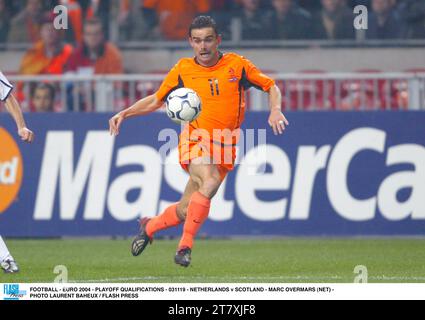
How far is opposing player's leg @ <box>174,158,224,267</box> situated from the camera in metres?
11.2

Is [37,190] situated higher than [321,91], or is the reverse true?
[321,91]

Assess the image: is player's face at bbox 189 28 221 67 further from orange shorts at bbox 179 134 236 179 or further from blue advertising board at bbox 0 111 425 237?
blue advertising board at bbox 0 111 425 237

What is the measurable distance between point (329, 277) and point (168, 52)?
733 cm

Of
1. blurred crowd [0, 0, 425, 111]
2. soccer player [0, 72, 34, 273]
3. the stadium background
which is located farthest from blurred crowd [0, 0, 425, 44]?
soccer player [0, 72, 34, 273]

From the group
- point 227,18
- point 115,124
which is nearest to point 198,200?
point 115,124

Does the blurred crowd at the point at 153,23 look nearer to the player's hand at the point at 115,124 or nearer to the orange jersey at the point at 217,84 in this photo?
the orange jersey at the point at 217,84

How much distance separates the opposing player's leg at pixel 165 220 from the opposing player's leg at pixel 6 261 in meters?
1.15

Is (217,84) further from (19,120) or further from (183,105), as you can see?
(19,120)

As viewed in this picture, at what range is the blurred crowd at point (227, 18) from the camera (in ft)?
56.1

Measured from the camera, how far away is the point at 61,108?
15797 millimetres

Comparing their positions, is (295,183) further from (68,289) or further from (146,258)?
(68,289)

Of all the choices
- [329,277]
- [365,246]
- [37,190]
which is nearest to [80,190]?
[37,190]

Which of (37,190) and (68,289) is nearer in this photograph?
(68,289)

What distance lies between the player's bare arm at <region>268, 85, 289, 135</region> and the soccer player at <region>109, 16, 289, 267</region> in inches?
0.5
